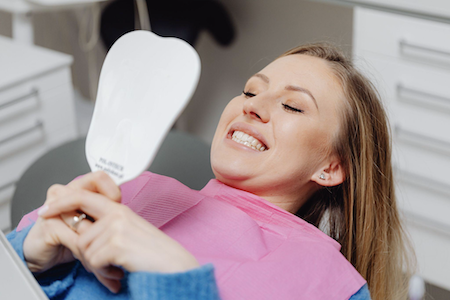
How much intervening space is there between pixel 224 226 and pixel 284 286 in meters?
0.14

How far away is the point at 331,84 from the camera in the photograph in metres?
1.05

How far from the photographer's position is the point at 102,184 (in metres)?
0.72

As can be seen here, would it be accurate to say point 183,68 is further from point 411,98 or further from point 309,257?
point 411,98

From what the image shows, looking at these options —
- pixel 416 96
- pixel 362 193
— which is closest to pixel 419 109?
pixel 416 96

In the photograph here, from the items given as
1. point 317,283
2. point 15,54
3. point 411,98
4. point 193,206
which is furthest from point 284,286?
point 15,54

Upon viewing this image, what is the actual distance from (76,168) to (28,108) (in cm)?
45

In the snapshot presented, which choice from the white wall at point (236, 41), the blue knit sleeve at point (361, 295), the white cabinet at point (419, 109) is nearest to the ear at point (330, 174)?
the blue knit sleeve at point (361, 295)

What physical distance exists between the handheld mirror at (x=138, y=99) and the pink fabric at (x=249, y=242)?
0.19m

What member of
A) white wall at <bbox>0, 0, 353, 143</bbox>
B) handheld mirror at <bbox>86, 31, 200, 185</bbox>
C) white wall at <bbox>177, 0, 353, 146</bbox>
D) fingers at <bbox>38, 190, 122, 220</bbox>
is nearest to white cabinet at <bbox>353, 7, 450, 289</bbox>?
white wall at <bbox>0, 0, 353, 143</bbox>

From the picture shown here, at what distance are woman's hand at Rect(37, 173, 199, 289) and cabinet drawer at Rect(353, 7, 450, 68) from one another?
1.08 m

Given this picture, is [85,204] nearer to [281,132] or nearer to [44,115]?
[281,132]

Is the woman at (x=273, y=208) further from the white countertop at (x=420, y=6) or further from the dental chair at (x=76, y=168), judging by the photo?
the white countertop at (x=420, y=6)

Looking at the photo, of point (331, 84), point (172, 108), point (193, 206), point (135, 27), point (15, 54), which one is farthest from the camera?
point (135, 27)

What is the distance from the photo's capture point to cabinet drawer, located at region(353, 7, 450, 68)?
1.49m
